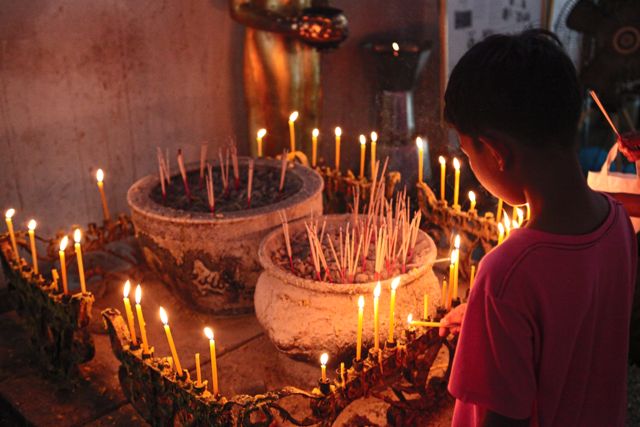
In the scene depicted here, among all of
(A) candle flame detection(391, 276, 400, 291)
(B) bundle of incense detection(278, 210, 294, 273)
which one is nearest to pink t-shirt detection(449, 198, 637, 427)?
(A) candle flame detection(391, 276, 400, 291)

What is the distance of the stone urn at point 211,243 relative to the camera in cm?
360

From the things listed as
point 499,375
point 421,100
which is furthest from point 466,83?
point 421,100

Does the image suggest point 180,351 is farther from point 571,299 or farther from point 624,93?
point 624,93

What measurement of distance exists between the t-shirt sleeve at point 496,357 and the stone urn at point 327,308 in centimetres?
140

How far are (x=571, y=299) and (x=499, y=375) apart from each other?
0.23 m

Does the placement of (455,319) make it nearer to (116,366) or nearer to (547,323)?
(547,323)

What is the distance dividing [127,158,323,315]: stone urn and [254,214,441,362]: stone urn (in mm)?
458

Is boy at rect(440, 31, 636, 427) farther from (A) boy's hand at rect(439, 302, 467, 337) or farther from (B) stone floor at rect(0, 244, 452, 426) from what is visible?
(B) stone floor at rect(0, 244, 452, 426)

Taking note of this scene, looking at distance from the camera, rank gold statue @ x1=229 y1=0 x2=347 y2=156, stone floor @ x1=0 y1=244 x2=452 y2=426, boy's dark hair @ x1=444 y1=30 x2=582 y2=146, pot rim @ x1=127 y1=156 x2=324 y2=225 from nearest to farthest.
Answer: boy's dark hair @ x1=444 y1=30 x2=582 y2=146 < stone floor @ x1=0 y1=244 x2=452 y2=426 < pot rim @ x1=127 y1=156 x2=324 y2=225 < gold statue @ x1=229 y1=0 x2=347 y2=156

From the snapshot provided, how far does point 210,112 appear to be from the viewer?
5258 mm

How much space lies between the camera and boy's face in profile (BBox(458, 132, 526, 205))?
1.54m

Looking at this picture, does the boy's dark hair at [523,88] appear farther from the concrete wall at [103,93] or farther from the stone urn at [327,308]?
the concrete wall at [103,93]

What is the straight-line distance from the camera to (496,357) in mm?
1491

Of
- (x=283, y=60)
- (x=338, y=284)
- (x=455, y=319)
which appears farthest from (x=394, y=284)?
(x=283, y=60)
